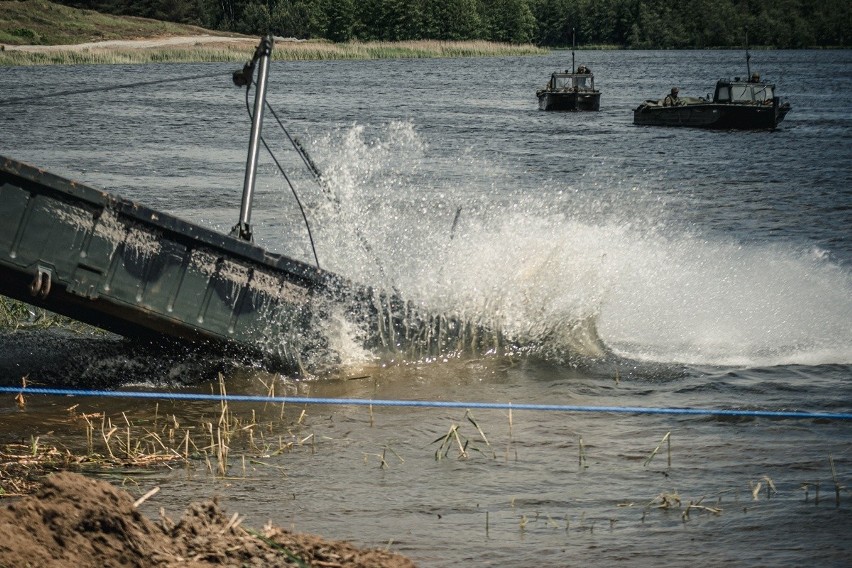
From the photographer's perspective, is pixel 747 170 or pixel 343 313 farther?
pixel 747 170

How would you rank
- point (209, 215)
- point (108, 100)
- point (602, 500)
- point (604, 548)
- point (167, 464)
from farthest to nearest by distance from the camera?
point (108, 100) < point (209, 215) < point (167, 464) < point (602, 500) < point (604, 548)

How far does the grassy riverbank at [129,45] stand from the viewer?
8312 cm

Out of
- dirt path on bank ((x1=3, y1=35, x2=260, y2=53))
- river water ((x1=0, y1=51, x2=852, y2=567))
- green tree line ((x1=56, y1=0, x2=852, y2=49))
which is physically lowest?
river water ((x1=0, y1=51, x2=852, y2=567))

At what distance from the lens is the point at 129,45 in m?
102

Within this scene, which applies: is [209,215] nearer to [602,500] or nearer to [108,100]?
[602,500]

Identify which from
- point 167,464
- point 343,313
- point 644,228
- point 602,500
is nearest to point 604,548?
point 602,500

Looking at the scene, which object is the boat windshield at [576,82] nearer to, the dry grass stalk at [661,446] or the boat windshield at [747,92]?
the boat windshield at [747,92]

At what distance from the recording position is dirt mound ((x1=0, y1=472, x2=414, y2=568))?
15.6 ft

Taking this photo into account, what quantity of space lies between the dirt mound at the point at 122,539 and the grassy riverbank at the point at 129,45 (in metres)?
75.4

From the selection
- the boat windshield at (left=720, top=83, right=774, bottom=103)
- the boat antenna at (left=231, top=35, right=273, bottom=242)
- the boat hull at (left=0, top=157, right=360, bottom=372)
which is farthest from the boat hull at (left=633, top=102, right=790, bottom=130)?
the boat hull at (left=0, top=157, right=360, bottom=372)

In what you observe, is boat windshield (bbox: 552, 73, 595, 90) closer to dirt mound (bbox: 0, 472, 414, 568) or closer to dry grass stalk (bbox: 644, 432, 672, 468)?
dry grass stalk (bbox: 644, 432, 672, 468)

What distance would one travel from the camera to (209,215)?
1934 centimetres

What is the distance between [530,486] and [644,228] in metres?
12.8

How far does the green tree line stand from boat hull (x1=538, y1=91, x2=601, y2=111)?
276ft
